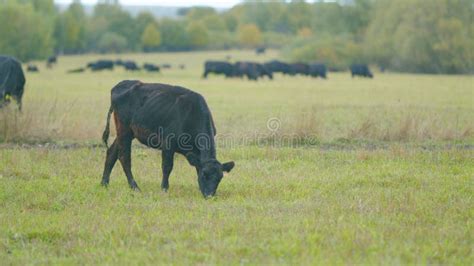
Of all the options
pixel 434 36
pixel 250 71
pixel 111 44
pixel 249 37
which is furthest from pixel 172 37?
pixel 250 71

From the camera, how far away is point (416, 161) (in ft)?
46.4

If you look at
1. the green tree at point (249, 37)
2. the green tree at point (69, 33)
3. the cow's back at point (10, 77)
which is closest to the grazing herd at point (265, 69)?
the cow's back at point (10, 77)

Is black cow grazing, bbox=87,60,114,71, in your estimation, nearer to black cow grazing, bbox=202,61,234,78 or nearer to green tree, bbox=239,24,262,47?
black cow grazing, bbox=202,61,234,78

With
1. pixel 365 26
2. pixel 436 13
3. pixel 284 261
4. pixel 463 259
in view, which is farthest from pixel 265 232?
pixel 365 26

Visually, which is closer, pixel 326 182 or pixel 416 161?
pixel 326 182

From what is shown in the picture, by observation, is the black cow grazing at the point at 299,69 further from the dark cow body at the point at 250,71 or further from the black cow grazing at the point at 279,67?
the dark cow body at the point at 250,71

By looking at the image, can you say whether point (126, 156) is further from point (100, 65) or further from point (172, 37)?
point (172, 37)

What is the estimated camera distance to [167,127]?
37.6 feet

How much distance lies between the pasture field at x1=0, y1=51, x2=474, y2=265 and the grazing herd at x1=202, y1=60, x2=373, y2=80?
121 feet

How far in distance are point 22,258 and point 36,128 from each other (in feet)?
34.1

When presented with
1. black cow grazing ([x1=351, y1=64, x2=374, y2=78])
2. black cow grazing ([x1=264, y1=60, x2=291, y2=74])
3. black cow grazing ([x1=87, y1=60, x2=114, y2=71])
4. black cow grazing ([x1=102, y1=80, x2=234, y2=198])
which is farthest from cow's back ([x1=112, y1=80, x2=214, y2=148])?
black cow grazing ([x1=87, y1=60, x2=114, y2=71])

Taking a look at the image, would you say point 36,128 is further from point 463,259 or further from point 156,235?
point 463,259

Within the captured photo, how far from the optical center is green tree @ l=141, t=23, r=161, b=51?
126 meters

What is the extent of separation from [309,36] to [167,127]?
93577 millimetres
